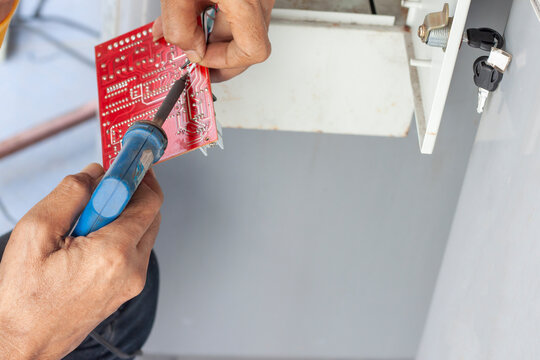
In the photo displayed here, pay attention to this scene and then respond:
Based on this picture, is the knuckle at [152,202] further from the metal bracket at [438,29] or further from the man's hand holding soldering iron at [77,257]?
the metal bracket at [438,29]

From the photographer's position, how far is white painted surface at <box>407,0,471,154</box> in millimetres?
543

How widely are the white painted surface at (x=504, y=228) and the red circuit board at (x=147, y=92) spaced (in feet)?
1.09

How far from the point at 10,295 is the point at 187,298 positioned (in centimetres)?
58

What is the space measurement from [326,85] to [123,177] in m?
0.39

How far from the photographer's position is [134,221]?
60 cm

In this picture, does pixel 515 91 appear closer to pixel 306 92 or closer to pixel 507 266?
pixel 507 266

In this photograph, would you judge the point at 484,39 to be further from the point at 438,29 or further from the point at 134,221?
the point at 134,221

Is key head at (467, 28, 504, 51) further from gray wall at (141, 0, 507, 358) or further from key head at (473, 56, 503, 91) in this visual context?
gray wall at (141, 0, 507, 358)

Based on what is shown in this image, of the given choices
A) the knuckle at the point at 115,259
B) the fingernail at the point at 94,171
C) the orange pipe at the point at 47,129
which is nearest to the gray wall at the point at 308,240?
the fingernail at the point at 94,171

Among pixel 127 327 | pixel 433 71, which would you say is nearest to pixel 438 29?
pixel 433 71

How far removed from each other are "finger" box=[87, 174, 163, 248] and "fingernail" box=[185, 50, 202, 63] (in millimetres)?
162

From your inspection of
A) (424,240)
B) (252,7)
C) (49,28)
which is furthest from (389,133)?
(49,28)

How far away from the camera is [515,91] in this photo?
59 cm

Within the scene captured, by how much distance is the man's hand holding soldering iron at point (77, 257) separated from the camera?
56cm
